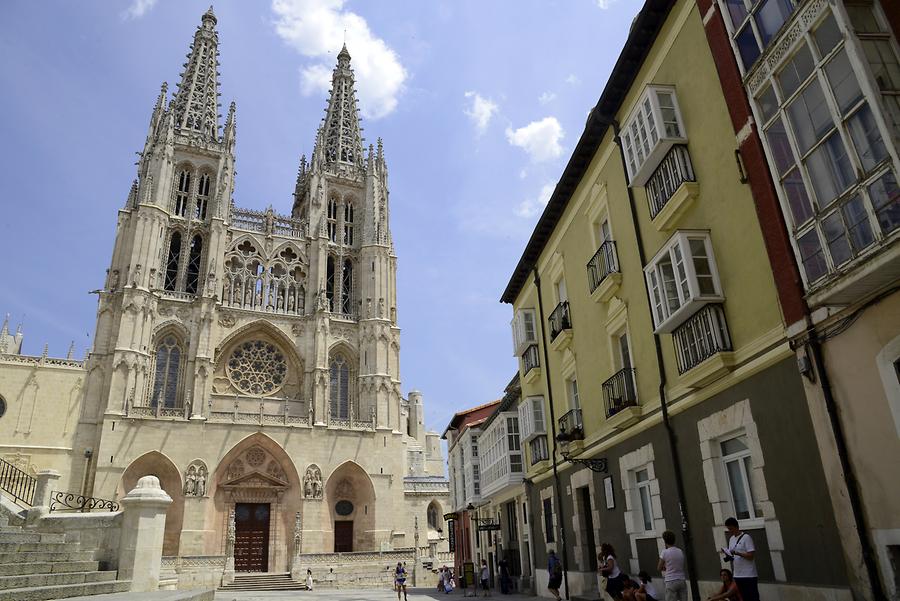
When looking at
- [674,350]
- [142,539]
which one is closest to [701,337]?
[674,350]

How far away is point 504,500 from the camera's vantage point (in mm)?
23406

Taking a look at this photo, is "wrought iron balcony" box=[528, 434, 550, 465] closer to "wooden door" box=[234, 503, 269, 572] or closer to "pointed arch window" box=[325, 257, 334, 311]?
"wooden door" box=[234, 503, 269, 572]

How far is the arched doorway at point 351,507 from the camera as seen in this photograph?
1492 inches

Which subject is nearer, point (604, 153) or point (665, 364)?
point (665, 364)

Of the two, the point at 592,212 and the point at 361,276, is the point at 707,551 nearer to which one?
the point at 592,212

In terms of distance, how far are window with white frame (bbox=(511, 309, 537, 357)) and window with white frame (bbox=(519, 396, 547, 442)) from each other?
167 centimetres

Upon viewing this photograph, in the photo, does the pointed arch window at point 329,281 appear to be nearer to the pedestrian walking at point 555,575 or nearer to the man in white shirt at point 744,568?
the pedestrian walking at point 555,575

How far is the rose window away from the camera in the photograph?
3978cm

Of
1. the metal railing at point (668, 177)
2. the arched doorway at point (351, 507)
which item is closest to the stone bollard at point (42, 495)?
the metal railing at point (668, 177)

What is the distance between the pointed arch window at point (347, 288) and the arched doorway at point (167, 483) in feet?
50.2

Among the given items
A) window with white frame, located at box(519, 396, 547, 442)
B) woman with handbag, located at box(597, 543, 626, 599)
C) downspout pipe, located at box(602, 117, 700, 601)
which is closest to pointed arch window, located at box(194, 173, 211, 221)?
window with white frame, located at box(519, 396, 547, 442)

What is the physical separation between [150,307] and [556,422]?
29.4m

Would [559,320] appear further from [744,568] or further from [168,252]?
[168,252]

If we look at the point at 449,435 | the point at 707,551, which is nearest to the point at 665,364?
the point at 707,551
